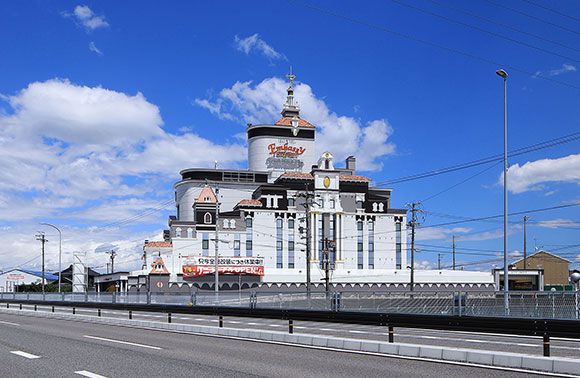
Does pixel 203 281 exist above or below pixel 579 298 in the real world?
below

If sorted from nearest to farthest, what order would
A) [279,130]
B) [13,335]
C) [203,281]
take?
[13,335] < [203,281] < [279,130]

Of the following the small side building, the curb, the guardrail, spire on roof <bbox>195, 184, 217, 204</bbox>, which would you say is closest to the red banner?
spire on roof <bbox>195, 184, 217, 204</bbox>

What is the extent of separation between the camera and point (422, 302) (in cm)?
2656

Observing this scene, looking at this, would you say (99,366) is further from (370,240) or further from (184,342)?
(370,240)

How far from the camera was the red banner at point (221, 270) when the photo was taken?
86750 mm

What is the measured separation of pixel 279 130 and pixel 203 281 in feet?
131

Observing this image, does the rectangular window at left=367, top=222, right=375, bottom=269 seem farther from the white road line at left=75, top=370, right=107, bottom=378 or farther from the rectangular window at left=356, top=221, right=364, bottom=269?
the white road line at left=75, top=370, right=107, bottom=378

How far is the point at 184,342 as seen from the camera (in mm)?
18859

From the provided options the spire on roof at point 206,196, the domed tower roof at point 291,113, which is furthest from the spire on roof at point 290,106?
the spire on roof at point 206,196

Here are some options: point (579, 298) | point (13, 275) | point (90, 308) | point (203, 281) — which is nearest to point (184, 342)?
point (579, 298)

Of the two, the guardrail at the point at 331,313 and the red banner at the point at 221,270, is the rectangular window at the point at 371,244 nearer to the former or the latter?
the red banner at the point at 221,270

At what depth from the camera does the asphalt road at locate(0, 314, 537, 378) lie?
1171cm

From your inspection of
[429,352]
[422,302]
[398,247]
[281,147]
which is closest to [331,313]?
[422,302]

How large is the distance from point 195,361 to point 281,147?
105462 mm
